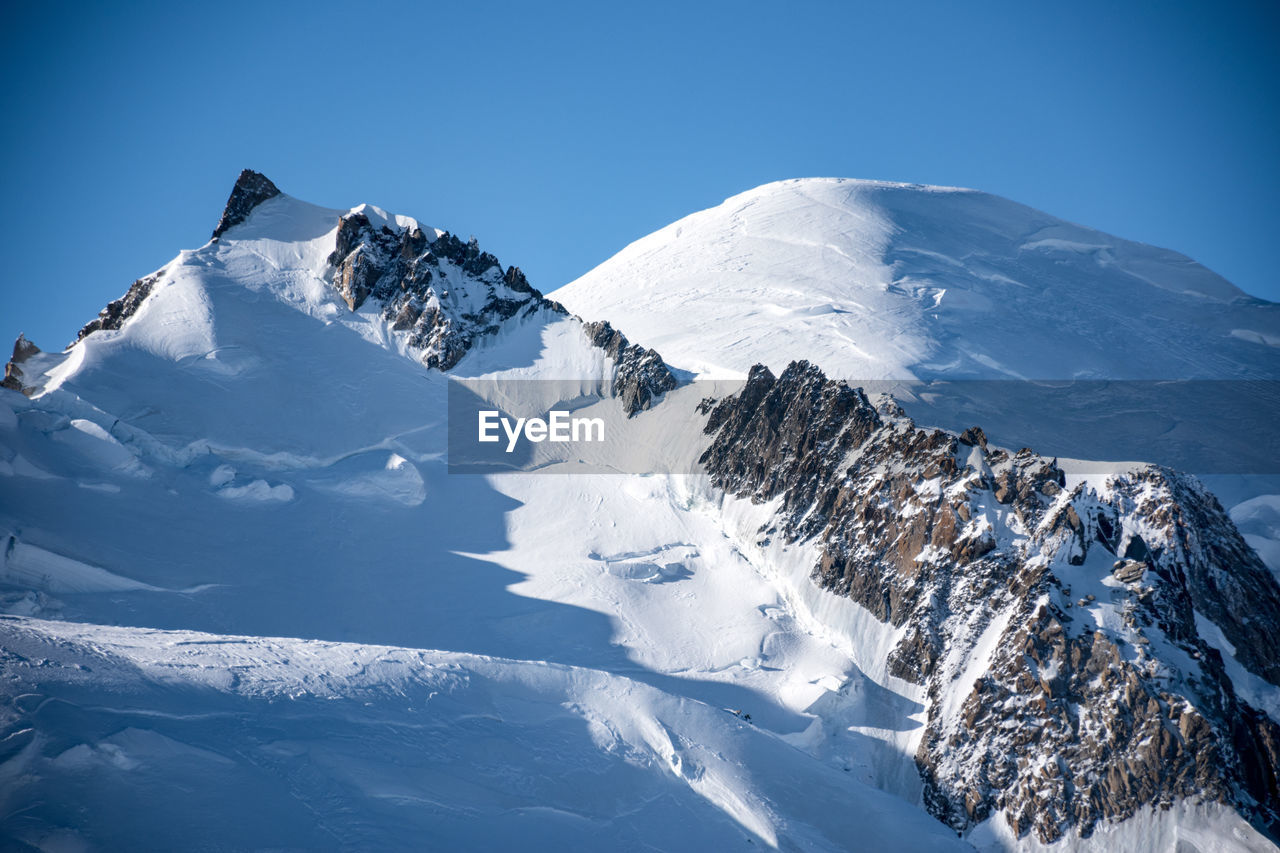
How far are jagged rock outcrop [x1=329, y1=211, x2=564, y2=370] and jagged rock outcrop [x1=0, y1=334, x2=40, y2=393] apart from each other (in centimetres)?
1887

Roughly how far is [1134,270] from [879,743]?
70709mm

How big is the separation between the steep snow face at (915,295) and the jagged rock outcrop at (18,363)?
39.8 metres

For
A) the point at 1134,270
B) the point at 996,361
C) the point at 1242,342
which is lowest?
the point at 996,361

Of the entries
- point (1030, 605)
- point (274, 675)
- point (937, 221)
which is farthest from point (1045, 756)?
point (937, 221)

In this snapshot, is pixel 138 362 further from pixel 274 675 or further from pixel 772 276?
pixel 772 276

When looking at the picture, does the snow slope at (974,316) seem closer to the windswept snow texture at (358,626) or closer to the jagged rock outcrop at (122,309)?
the windswept snow texture at (358,626)

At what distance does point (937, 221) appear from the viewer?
99688mm

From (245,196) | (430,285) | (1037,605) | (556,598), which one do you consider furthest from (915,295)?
(245,196)

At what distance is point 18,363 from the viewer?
199 feet

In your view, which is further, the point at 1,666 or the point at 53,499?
the point at 53,499

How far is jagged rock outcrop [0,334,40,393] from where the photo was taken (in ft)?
194

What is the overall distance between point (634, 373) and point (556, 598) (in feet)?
64.6

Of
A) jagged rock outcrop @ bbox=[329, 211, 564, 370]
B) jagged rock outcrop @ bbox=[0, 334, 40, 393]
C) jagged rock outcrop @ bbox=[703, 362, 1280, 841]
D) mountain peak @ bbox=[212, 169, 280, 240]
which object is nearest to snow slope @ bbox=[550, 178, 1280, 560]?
jagged rock outcrop @ bbox=[703, 362, 1280, 841]

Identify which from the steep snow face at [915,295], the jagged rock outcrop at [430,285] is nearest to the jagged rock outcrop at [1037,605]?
the steep snow face at [915,295]
